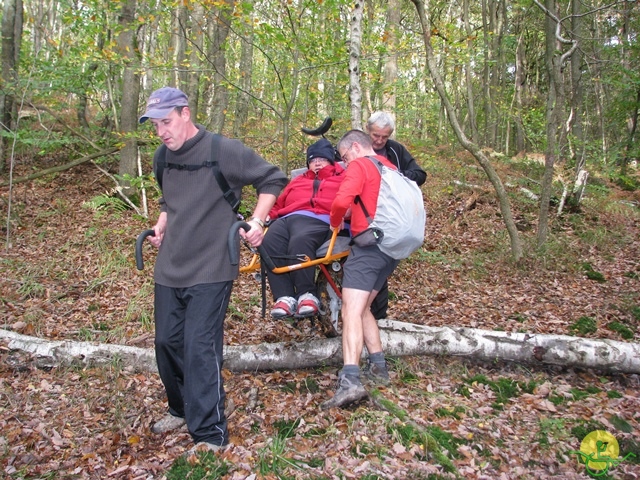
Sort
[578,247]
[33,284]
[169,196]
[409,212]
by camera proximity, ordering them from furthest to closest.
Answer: [578,247], [33,284], [409,212], [169,196]

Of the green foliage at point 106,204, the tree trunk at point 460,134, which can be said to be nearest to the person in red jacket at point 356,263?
the tree trunk at point 460,134

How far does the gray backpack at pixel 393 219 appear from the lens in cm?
409

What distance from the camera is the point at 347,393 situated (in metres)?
3.98

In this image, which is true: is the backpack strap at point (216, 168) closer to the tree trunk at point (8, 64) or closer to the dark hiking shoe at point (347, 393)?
the dark hiking shoe at point (347, 393)

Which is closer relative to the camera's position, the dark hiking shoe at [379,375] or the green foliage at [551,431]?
the green foliage at [551,431]

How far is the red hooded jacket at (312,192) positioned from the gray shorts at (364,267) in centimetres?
72

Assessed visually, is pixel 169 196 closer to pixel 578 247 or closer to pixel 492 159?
pixel 578 247

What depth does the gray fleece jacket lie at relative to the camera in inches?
136

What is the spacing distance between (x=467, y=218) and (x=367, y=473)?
811cm

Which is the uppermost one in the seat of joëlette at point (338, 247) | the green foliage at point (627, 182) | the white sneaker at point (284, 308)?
the green foliage at point (627, 182)

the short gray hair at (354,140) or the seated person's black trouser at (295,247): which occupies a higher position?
the short gray hair at (354,140)

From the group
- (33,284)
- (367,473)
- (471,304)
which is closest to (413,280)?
(471,304)

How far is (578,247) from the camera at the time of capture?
30.0 ft

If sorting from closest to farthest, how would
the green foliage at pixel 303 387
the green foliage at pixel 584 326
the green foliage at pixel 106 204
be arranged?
the green foliage at pixel 303 387, the green foliage at pixel 584 326, the green foliage at pixel 106 204
